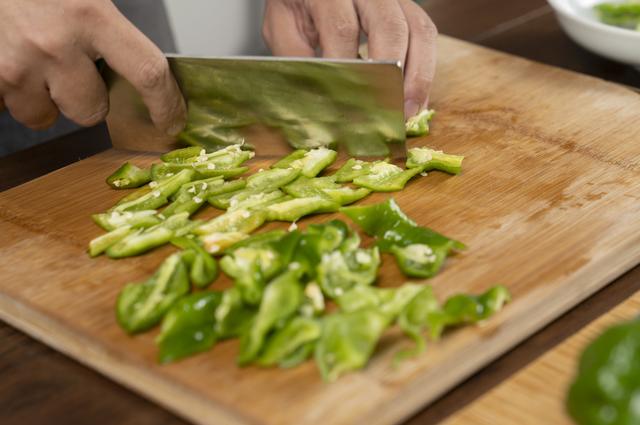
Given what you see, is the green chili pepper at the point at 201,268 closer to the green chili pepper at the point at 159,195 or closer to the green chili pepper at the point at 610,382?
the green chili pepper at the point at 159,195

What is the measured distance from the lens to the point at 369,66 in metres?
1.96

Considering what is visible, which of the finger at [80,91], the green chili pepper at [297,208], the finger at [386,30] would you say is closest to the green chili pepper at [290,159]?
the green chili pepper at [297,208]

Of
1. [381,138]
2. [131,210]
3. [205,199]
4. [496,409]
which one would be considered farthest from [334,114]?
[496,409]

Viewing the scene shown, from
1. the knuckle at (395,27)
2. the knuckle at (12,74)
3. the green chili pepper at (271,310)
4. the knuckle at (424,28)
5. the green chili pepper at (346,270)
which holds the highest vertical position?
the knuckle at (12,74)

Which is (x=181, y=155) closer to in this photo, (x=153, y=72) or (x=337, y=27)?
(x=153, y=72)

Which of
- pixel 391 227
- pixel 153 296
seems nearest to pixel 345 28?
pixel 391 227

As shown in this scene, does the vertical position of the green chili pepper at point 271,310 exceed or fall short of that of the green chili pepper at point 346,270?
it exceeds it

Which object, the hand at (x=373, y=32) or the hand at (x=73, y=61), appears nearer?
the hand at (x=73, y=61)

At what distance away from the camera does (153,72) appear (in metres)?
2.05

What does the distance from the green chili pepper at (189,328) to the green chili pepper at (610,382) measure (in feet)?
2.06

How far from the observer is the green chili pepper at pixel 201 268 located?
1.66 meters

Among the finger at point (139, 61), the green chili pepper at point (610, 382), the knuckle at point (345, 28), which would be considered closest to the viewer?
the green chili pepper at point (610, 382)

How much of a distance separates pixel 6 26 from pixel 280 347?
3.37ft

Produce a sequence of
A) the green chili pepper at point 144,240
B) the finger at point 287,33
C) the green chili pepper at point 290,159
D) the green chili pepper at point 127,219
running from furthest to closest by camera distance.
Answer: the finger at point 287,33 → the green chili pepper at point 290,159 → the green chili pepper at point 127,219 → the green chili pepper at point 144,240
